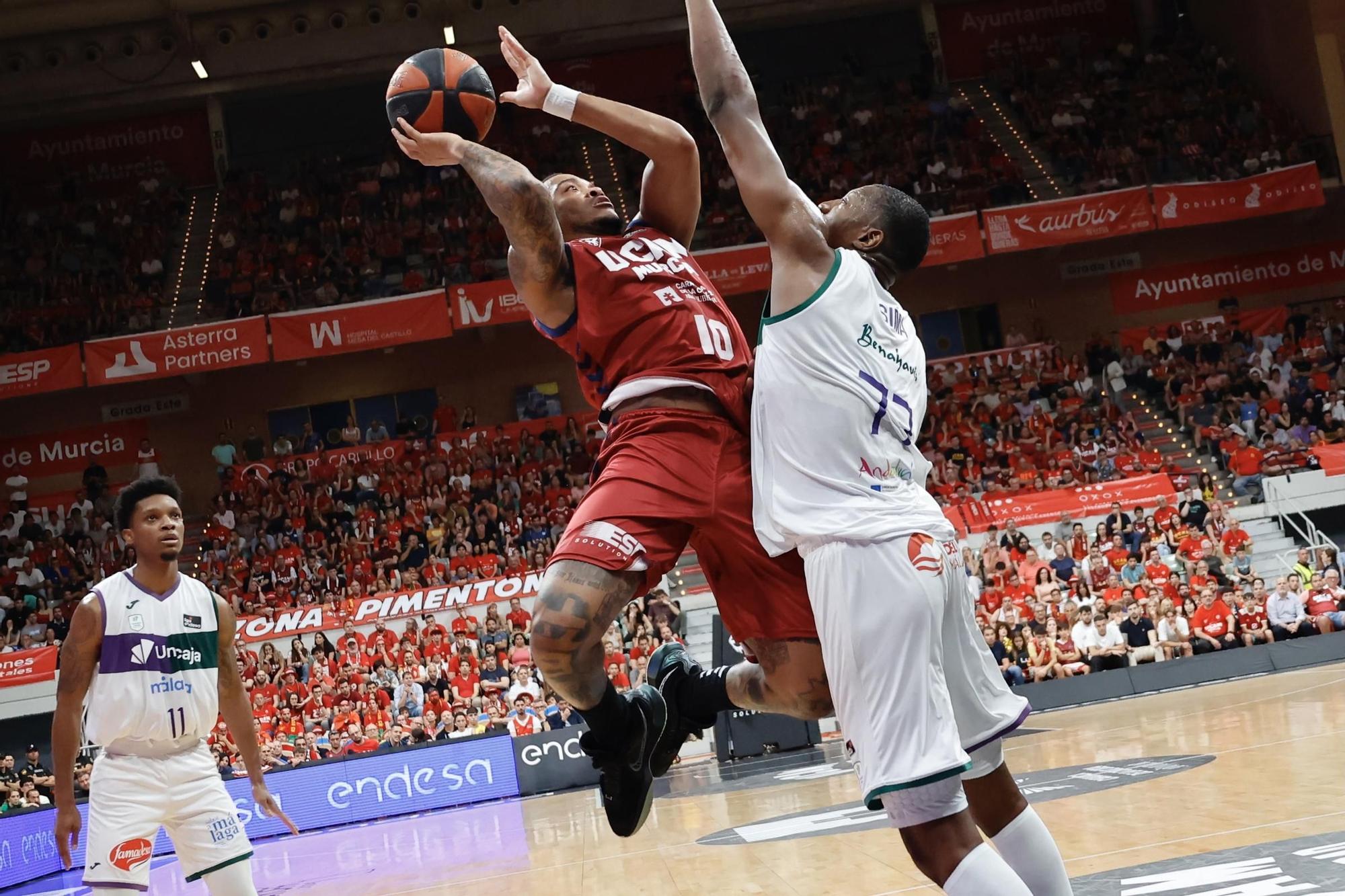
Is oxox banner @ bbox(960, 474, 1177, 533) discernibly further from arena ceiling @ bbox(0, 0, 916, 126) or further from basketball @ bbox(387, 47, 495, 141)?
basketball @ bbox(387, 47, 495, 141)

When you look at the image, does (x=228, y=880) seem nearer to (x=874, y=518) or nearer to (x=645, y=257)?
(x=645, y=257)

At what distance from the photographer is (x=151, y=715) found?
4.93 m

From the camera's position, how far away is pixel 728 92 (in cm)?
345

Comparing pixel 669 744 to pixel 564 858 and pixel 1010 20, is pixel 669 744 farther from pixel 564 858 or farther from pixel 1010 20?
pixel 1010 20

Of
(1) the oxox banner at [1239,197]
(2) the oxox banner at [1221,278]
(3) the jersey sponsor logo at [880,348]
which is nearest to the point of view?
(3) the jersey sponsor logo at [880,348]

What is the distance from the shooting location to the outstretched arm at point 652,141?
3.93 m

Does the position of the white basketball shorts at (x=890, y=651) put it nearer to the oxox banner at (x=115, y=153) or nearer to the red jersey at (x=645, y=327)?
the red jersey at (x=645, y=327)

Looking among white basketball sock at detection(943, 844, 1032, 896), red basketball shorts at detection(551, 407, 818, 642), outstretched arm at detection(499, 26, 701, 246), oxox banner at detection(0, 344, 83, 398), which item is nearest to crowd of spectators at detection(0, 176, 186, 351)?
oxox banner at detection(0, 344, 83, 398)

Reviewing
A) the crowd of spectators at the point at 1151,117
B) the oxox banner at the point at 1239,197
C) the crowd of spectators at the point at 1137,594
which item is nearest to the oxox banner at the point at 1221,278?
the crowd of spectators at the point at 1151,117

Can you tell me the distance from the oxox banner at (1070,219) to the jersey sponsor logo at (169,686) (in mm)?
20160

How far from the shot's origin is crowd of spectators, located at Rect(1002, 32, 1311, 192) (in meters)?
24.0

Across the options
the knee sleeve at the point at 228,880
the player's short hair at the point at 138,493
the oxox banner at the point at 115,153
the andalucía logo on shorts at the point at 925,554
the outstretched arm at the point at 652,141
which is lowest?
the knee sleeve at the point at 228,880

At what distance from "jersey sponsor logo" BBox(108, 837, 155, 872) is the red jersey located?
2.53 metres

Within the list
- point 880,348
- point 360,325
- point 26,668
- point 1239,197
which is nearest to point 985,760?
point 880,348
